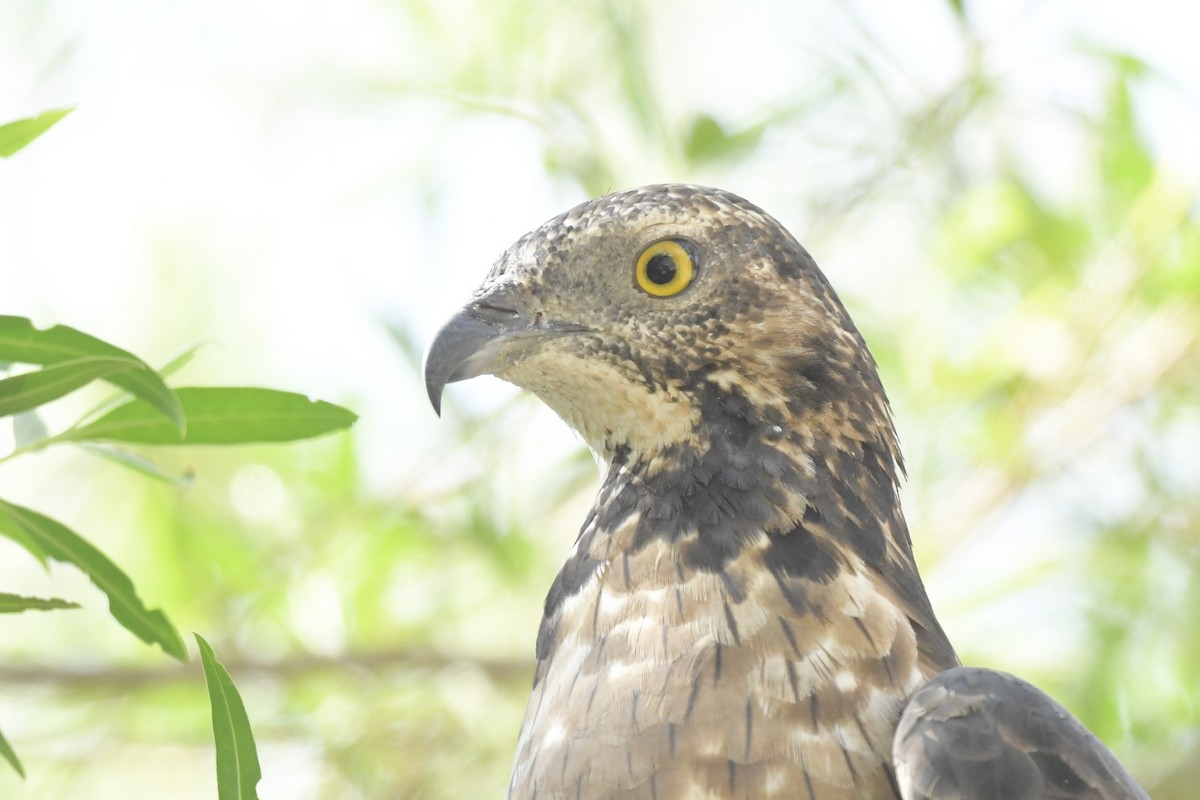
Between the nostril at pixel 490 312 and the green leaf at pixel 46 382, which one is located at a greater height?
the nostril at pixel 490 312

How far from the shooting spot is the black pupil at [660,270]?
2686 mm

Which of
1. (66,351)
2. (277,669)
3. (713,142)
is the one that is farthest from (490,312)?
(277,669)

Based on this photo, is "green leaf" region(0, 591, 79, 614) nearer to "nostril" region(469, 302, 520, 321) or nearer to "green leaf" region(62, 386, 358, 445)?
"green leaf" region(62, 386, 358, 445)

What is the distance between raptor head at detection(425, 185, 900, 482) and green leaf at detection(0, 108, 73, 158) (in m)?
1.01

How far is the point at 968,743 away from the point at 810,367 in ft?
2.68

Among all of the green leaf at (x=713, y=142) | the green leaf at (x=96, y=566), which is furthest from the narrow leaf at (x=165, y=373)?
the green leaf at (x=713, y=142)

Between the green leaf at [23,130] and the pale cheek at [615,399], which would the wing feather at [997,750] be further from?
the green leaf at [23,130]

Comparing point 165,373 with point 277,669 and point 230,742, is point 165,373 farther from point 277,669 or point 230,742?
point 277,669

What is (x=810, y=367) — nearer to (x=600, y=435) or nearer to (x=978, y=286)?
(x=600, y=435)

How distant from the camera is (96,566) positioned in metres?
1.98

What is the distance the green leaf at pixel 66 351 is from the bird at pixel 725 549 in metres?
0.87

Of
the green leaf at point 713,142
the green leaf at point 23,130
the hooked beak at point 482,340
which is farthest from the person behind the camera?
the green leaf at point 713,142

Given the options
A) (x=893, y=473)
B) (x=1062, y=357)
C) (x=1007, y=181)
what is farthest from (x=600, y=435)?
→ (x=1007, y=181)

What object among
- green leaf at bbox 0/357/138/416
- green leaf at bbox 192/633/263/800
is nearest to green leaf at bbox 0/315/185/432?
green leaf at bbox 0/357/138/416
